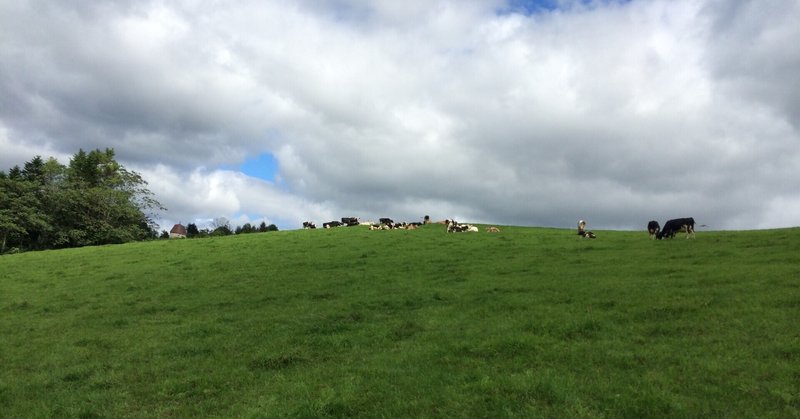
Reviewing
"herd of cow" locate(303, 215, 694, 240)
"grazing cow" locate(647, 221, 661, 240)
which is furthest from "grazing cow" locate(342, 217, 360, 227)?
"grazing cow" locate(647, 221, 661, 240)

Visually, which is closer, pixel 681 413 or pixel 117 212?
pixel 681 413

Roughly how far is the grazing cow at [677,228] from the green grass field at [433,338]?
3.35 m

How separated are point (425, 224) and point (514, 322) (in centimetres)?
3579

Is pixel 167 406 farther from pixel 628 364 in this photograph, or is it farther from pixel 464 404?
pixel 628 364

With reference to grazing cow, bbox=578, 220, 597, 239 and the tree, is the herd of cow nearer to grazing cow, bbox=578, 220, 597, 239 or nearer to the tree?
grazing cow, bbox=578, 220, 597, 239

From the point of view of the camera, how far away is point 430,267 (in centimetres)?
2481

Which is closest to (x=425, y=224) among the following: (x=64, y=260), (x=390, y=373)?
(x=64, y=260)

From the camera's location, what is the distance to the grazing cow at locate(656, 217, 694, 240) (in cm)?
2948

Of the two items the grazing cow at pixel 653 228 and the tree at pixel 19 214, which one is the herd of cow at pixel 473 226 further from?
the tree at pixel 19 214

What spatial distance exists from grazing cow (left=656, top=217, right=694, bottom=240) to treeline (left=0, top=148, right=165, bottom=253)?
74497mm

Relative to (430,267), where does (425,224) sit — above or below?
above

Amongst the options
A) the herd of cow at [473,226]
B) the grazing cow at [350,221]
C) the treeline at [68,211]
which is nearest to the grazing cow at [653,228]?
the herd of cow at [473,226]

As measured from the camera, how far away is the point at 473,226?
44.3 meters

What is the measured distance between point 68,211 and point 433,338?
8427 centimetres
